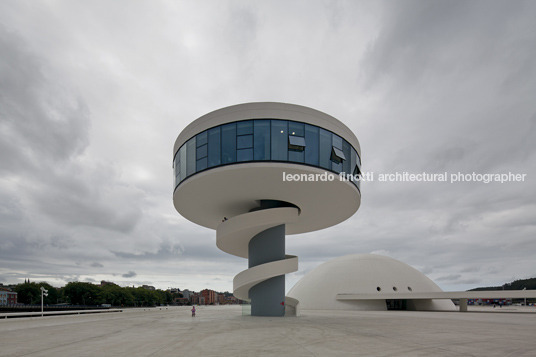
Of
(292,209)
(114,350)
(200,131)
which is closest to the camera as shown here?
(114,350)

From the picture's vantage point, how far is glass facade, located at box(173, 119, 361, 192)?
23.7 meters

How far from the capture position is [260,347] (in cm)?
1202

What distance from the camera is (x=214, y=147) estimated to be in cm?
2466

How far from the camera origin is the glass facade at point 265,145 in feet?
77.9

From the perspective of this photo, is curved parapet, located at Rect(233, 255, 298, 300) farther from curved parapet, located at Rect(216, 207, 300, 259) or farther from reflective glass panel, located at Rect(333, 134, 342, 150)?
reflective glass panel, located at Rect(333, 134, 342, 150)

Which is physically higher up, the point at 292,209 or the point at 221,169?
the point at 221,169

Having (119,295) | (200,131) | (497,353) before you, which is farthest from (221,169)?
(119,295)

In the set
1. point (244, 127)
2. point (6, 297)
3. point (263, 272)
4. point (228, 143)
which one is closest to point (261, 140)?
point (244, 127)

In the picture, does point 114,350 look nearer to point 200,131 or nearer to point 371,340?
point 371,340

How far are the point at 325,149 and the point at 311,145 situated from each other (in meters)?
1.26

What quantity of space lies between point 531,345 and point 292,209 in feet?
Result: 57.6

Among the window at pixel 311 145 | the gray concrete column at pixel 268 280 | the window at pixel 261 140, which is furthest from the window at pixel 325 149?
the gray concrete column at pixel 268 280

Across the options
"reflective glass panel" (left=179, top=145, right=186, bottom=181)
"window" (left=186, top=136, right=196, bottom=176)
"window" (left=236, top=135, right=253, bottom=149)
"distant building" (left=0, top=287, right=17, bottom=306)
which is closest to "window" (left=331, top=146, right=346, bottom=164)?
"window" (left=236, top=135, right=253, bottom=149)

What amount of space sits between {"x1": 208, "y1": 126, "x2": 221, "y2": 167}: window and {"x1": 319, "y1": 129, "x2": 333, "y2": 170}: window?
704 centimetres
